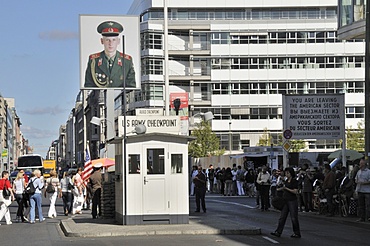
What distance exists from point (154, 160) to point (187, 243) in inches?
185

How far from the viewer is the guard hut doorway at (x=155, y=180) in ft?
70.8

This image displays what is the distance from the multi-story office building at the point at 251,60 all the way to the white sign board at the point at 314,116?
49.8 metres

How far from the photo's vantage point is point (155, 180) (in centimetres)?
2170

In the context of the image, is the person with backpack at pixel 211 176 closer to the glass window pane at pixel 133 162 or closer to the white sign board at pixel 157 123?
the white sign board at pixel 157 123

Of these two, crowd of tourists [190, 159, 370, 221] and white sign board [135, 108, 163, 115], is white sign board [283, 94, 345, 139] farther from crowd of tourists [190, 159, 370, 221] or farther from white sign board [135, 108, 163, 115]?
white sign board [135, 108, 163, 115]

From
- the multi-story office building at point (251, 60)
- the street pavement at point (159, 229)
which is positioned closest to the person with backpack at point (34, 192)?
the street pavement at point (159, 229)

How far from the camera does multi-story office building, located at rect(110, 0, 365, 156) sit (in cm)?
8338

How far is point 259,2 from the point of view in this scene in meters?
85.0

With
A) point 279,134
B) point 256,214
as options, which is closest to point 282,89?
point 279,134

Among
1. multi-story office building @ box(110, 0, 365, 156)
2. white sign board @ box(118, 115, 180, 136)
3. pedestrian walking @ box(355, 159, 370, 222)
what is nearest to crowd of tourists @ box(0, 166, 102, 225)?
white sign board @ box(118, 115, 180, 136)

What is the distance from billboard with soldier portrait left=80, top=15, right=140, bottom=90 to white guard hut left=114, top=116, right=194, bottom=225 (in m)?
14.1

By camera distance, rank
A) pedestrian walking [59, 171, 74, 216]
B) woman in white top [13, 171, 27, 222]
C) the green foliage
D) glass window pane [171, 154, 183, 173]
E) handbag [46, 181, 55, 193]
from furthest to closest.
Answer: the green foliage < pedestrian walking [59, 171, 74, 216] < handbag [46, 181, 55, 193] < woman in white top [13, 171, 27, 222] < glass window pane [171, 154, 183, 173]

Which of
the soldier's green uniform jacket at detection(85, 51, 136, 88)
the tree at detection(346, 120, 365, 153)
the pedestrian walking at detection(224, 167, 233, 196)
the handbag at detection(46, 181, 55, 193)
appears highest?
the soldier's green uniform jacket at detection(85, 51, 136, 88)

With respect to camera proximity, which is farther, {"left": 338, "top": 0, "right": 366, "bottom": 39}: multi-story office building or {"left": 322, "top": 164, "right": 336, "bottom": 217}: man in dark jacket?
{"left": 338, "top": 0, "right": 366, "bottom": 39}: multi-story office building
